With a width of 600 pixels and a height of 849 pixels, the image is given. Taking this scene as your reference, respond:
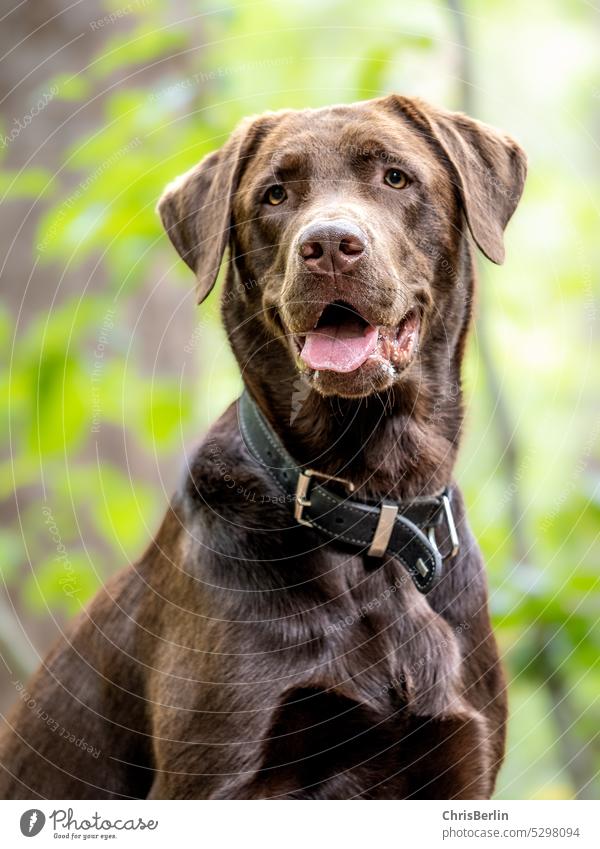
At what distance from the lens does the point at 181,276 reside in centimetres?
637

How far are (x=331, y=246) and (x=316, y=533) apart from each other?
86 cm

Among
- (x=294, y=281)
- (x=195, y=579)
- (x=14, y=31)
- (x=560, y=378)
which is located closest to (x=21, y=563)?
(x=14, y=31)

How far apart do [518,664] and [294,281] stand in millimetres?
2251

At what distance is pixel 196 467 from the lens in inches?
138

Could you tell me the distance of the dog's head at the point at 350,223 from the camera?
3.11m

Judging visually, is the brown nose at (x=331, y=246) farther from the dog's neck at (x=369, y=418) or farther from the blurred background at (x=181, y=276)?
the blurred background at (x=181, y=276)

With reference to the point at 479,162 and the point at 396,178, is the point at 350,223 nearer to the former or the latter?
the point at 396,178

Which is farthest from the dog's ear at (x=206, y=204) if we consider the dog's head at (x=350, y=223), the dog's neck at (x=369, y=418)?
the dog's neck at (x=369, y=418)

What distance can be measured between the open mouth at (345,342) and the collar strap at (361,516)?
0.35 metres

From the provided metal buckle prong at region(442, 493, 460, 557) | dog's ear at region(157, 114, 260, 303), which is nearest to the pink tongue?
dog's ear at region(157, 114, 260, 303)

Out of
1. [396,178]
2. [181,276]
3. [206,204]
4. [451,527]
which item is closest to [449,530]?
[451,527]

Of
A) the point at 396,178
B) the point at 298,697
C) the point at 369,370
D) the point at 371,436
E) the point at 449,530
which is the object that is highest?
the point at 396,178

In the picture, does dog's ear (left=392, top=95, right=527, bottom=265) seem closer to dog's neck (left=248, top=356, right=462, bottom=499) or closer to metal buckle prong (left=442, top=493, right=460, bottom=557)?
dog's neck (left=248, top=356, right=462, bottom=499)
